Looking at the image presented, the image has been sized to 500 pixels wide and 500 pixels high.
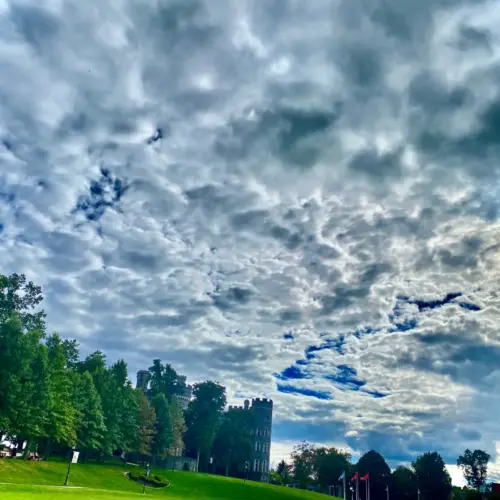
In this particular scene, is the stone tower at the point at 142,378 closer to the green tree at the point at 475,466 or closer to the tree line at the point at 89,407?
the tree line at the point at 89,407

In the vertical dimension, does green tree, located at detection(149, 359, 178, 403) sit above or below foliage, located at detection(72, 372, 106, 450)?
above

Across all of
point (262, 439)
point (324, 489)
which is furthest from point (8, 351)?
point (262, 439)

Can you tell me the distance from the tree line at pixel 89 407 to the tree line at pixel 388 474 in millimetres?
28998

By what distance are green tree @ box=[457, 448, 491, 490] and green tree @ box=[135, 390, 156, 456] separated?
108086 mm

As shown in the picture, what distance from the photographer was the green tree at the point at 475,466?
150m

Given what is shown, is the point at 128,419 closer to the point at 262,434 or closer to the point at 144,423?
the point at 144,423

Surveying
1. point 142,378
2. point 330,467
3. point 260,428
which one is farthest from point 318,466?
point 142,378

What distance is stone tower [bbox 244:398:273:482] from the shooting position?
16738cm

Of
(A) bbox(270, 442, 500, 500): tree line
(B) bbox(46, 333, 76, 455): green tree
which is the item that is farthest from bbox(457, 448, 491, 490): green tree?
(B) bbox(46, 333, 76, 455): green tree

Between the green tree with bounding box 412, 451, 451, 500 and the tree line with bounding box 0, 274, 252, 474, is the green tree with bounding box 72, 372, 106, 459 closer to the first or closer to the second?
the tree line with bounding box 0, 274, 252, 474

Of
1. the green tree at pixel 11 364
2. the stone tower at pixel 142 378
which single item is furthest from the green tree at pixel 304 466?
the green tree at pixel 11 364

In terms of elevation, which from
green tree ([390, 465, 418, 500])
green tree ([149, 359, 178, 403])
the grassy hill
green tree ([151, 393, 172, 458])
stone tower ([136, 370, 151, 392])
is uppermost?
stone tower ([136, 370, 151, 392])

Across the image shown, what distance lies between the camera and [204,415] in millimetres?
120000

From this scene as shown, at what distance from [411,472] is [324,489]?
2662 cm
